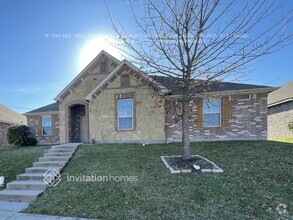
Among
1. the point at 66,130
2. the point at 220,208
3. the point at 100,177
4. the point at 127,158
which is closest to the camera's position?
the point at 220,208

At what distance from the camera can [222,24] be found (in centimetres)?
693

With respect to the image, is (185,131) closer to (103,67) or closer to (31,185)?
(31,185)

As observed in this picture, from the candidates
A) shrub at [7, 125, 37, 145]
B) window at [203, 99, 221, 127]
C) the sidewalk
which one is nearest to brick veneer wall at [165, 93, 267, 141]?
window at [203, 99, 221, 127]

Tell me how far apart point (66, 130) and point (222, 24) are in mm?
11589

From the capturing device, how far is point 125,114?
12227 mm

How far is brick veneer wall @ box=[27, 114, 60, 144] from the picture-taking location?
16.4 meters

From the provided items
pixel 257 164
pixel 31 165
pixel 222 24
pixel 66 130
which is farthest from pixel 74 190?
pixel 66 130

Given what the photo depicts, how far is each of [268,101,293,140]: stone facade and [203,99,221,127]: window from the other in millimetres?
8331

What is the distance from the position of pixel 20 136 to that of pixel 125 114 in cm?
968

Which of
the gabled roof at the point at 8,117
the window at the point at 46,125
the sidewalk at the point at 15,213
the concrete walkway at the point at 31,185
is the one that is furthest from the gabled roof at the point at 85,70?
the gabled roof at the point at 8,117

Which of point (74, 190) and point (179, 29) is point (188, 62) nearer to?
point (179, 29)

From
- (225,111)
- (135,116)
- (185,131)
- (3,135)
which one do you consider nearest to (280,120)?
(225,111)

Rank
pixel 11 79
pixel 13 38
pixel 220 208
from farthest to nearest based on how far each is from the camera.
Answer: pixel 11 79
pixel 13 38
pixel 220 208

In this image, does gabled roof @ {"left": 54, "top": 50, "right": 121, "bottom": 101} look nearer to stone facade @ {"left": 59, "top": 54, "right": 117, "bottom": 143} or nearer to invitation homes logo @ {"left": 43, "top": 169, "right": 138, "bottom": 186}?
stone facade @ {"left": 59, "top": 54, "right": 117, "bottom": 143}
